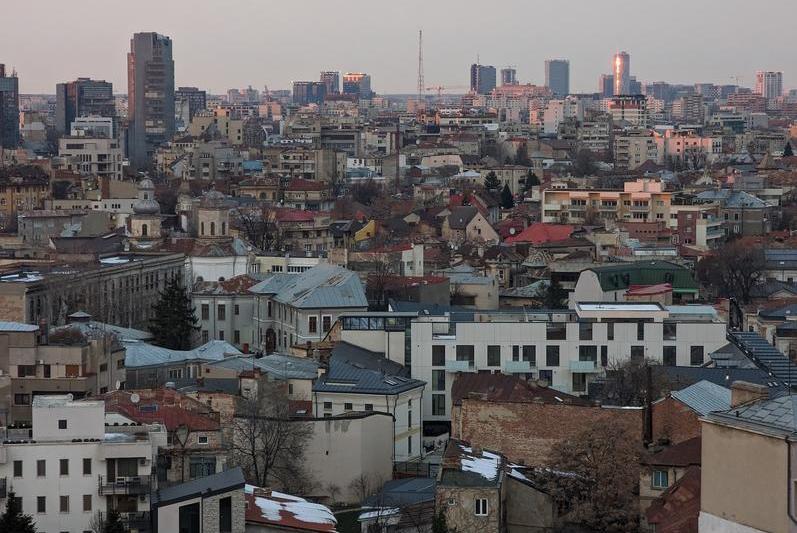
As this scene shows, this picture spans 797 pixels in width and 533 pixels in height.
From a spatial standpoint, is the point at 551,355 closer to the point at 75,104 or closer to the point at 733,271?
the point at 733,271

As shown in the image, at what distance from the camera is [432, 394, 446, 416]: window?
94.9 ft

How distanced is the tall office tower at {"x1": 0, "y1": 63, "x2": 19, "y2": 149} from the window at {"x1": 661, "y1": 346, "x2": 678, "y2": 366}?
9852 centimetres

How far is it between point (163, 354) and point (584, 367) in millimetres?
6592

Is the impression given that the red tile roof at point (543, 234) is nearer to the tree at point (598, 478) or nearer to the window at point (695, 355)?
the window at point (695, 355)

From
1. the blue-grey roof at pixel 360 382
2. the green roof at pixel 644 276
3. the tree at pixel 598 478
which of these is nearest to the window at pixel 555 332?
the blue-grey roof at pixel 360 382

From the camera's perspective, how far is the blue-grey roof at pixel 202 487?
19.4 meters

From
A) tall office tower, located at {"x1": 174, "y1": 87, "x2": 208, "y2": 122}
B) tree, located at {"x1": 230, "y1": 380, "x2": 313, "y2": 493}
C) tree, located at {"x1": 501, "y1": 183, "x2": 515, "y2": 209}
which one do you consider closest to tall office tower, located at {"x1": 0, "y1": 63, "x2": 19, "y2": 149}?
tall office tower, located at {"x1": 174, "y1": 87, "x2": 208, "y2": 122}

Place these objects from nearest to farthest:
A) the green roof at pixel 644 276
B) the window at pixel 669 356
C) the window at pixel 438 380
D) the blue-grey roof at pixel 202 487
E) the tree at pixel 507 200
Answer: the blue-grey roof at pixel 202 487
the window at pixel 438 380
the window at pixel 669 356
the green roof at pixel 644 276
the tree at pixel 507 200

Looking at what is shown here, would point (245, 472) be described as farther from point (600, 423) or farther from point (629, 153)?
point (629, 153)

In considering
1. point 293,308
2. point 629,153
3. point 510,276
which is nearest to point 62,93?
point 629,153

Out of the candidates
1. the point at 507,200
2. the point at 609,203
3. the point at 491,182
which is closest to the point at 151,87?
the point at 491,182

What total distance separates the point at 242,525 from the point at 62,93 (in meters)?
138

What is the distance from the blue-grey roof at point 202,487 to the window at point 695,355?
1099 cm

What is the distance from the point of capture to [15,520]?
18422mm
